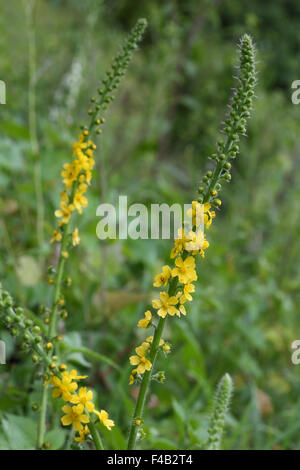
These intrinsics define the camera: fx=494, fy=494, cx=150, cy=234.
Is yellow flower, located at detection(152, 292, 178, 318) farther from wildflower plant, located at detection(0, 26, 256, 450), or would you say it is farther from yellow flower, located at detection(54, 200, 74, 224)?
yellow flower, located at detection(54, 200, 74, 224)

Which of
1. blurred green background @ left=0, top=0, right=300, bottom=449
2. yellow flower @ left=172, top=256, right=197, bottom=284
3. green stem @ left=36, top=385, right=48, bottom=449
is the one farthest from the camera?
blurred green background @ left=0, top=0, right=300, bottom=449

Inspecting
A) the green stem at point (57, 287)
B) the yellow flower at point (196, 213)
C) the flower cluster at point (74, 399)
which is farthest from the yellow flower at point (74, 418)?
the yellow flower at point (196, 213)

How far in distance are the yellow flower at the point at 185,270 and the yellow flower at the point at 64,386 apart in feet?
0.99

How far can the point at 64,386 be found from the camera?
3.31 ft

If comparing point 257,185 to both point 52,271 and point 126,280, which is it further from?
point 52,271

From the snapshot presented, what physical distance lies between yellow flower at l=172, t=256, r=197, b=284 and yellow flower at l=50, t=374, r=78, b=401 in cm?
30

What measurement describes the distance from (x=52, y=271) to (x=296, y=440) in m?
1.68

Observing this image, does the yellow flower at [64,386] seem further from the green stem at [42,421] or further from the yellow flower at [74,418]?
the green stem at [42,421]

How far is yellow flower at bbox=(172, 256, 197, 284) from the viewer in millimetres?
995

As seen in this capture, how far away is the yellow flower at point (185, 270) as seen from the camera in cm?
100

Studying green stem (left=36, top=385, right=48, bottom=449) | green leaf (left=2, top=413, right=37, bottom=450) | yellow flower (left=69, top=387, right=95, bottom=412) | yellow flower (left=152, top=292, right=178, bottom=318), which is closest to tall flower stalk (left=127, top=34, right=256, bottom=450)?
yellow flower (left=152, top=292, right=178, bottom=318)

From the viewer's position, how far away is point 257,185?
438 centimetres
